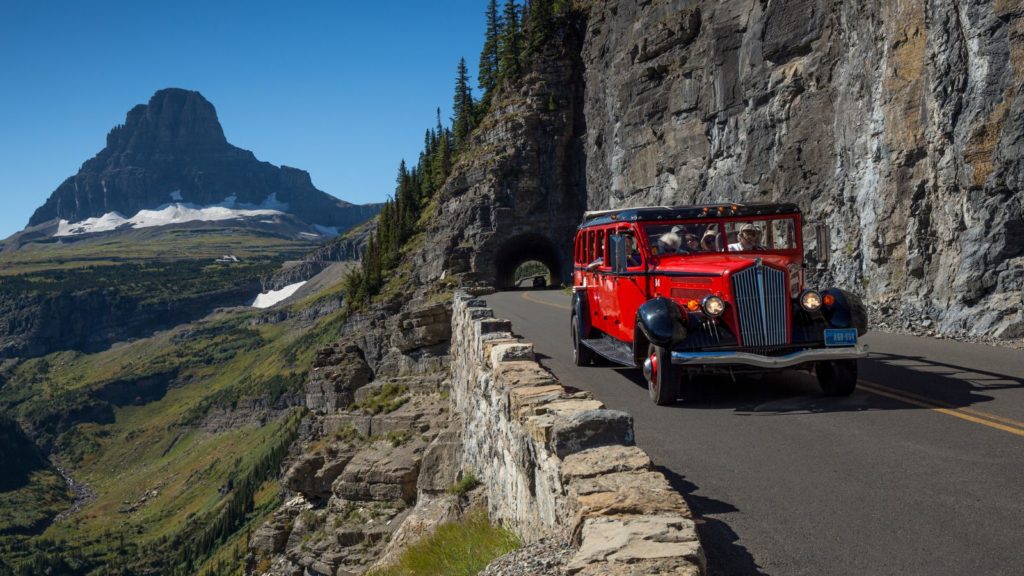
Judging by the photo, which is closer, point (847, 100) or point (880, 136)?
point (880, 136)

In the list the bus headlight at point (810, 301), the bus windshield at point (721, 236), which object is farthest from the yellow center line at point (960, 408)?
the bus windshield at point (721, 236)

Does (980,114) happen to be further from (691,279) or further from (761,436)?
(761,436)

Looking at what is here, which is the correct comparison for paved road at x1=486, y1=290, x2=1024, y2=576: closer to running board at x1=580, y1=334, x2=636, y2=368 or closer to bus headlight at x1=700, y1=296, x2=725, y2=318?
running board at x1=580, y1=334, x2=636, y2=368

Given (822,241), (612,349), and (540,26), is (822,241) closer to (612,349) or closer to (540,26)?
(612,349)

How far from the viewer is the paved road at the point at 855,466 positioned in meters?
5.11

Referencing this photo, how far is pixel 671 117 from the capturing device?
42.9m

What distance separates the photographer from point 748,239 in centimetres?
1192

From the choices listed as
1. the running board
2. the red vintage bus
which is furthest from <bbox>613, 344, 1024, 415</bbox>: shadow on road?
the running board

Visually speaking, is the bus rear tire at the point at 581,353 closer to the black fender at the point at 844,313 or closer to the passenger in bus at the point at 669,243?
the passenger in bus at the point at 669,243

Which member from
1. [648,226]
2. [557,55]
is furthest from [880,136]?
[557,55]

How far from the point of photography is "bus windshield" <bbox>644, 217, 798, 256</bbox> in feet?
38.9

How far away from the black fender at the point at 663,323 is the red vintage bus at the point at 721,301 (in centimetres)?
1

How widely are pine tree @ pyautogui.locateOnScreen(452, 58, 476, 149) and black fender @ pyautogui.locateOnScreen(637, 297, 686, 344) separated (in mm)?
74009

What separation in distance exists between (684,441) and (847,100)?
1901cm
